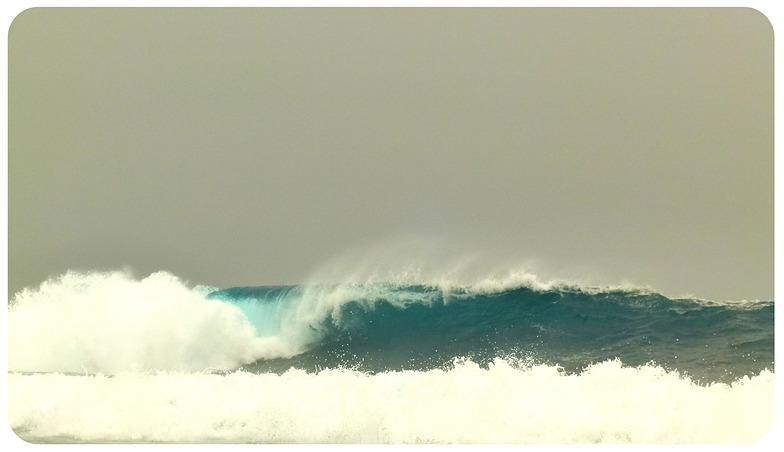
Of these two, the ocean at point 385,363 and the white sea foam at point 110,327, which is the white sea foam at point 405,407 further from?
the white sea foam at point 110,327

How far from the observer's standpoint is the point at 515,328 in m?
6.38

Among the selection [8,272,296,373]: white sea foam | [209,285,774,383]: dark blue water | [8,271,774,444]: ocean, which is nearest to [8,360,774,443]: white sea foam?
[8,271,774,444]: ocean

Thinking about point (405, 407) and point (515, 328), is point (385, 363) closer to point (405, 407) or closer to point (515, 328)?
point (405, 407)

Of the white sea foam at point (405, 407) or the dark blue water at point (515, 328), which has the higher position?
the dark blue water at point (515, 328)

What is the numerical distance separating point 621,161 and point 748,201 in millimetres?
1092

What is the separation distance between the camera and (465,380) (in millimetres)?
5551

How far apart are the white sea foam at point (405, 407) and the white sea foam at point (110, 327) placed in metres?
0.45

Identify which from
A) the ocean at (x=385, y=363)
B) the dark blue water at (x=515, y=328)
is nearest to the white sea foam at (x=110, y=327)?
the ocean at (x=385, y=363)

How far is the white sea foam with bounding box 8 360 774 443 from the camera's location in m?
5.15

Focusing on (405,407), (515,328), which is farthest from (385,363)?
(515,328)

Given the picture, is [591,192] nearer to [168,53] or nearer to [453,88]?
[453,88]

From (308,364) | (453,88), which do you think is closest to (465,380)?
(308,364)

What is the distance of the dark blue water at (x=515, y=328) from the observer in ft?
19.6

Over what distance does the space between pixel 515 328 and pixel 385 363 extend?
48.2 inches
